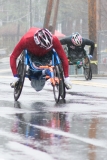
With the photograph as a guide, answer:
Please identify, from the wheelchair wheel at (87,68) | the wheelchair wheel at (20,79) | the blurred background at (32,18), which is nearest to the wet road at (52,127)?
the wheelchair wheel at (20,79)

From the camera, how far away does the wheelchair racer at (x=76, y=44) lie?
22.0 m

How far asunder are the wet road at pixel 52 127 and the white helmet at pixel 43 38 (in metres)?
1.01

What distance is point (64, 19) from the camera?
9931cm

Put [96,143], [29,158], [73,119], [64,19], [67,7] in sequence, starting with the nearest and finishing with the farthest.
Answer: [29,158] → [96,143] → [73,119] → [67,7] → [64,19]

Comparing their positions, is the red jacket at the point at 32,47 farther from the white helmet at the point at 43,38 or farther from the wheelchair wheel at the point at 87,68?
the wheelchair wheel at the point at 87,68

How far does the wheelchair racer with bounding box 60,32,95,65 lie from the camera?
72.1 ft

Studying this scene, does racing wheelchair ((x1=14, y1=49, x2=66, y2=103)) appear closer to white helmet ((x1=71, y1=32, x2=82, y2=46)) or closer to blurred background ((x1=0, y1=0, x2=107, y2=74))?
white helmet ((x1=71, y1=32, x2=82, y2=46))

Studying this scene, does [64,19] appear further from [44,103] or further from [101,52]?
[44,103]

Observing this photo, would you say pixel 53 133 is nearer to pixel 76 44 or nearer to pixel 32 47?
pixel 32 47

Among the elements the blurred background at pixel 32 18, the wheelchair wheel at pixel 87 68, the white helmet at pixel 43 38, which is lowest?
the blurred background at pixel 32 18

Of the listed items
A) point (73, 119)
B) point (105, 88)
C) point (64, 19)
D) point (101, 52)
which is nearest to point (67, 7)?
point (64, 19)

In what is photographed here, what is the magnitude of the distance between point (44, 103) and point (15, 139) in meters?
4.48

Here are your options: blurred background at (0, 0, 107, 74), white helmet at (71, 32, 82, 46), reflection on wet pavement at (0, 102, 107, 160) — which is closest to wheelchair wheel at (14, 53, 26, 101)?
reflection on wet pavement at (0, 102, 107, 160)

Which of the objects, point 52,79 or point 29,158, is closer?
point 29,158
